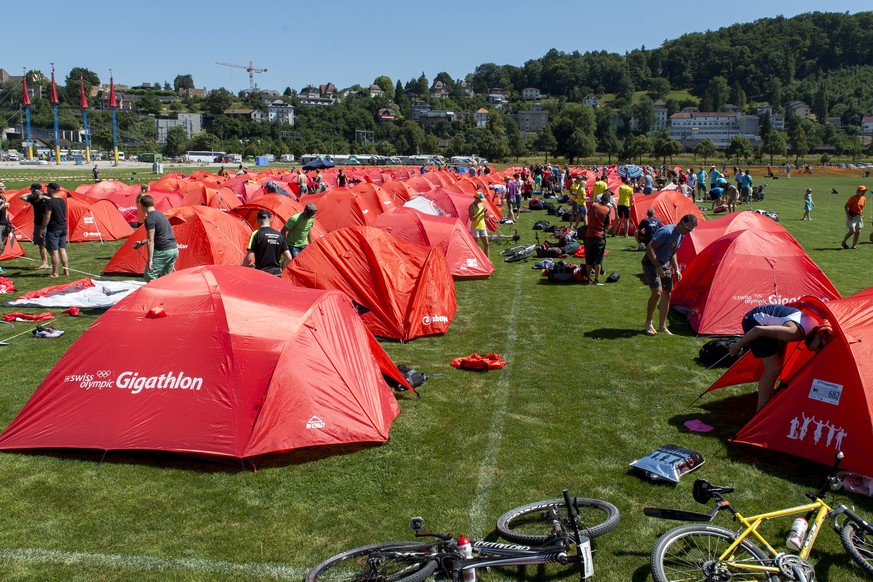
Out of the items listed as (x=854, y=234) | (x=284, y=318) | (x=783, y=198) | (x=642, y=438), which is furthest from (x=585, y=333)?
(x=783, y=198)

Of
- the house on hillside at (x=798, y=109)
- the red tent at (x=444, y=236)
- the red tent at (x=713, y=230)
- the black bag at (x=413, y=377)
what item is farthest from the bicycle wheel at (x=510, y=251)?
the house on hillside at (x=798, y=109)

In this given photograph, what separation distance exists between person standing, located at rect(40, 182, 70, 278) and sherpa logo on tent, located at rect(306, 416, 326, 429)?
9473 millimetres

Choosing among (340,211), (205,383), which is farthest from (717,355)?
(340,211)

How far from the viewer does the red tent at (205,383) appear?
550cm

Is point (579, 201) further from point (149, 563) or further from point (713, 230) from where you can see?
point (149, 563)

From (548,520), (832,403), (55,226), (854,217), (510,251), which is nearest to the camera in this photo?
(548,520)

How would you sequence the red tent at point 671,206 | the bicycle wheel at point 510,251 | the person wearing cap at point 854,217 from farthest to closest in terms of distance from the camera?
the red tent at point 671,206
the person wearing cap at point 854,217
the bicycle wheel at point 510,251

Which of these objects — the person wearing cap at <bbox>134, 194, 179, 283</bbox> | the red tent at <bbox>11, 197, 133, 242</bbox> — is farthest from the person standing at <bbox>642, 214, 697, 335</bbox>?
the red tent at <bbox>11, 197, 133, 242</bbox>

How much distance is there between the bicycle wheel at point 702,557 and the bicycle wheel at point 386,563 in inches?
52.1

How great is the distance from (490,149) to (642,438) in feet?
376

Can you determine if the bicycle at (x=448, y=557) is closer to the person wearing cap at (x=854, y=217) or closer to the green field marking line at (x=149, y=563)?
the green field marking line at (x=149, y=563)

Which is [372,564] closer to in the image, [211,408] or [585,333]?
[211,408]

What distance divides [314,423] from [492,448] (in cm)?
159

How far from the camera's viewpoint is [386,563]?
391 centimetres
